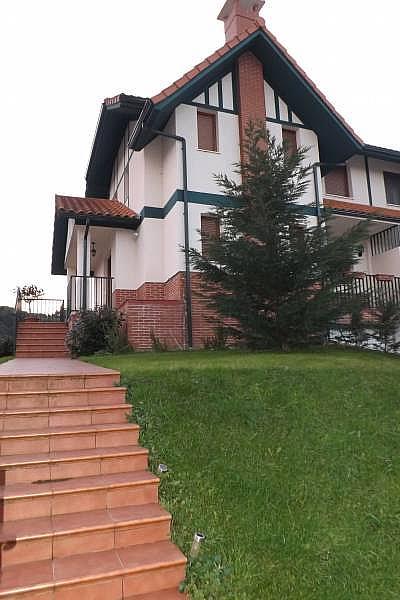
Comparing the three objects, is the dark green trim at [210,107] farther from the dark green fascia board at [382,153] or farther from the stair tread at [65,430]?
the stair tread at [65,430]

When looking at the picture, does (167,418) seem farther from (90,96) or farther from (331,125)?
(90,96)

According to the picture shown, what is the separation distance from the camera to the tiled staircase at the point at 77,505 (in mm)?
2982

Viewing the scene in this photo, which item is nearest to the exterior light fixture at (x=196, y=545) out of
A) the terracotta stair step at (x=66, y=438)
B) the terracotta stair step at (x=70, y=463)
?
the terracotta stair step at (x=70, y=463)

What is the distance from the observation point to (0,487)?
3699 millimetres

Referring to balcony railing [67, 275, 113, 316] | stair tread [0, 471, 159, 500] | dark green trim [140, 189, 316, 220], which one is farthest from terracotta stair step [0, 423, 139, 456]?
balcony railing [67, 275, 113, 316]

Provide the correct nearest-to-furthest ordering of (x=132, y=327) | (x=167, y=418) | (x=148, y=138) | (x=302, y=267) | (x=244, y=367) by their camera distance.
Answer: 1. (x=167, y=418)
2. (x=244, y=367)
3. (x=302, y=267)
4. (x=132, y=327)
5. (x=148, y=138)

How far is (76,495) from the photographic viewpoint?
3650 millimetres

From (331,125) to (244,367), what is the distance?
10301 millimetres

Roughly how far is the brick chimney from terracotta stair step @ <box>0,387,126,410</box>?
43.3ft

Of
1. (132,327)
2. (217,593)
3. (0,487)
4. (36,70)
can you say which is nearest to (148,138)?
(36,70)

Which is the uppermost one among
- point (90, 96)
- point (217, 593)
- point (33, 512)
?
point (90, 96)

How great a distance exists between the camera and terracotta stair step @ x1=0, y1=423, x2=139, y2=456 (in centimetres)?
421

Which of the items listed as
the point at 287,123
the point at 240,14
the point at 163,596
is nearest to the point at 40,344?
the point at 287,123

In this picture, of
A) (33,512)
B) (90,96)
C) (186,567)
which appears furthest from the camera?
(90,96)
